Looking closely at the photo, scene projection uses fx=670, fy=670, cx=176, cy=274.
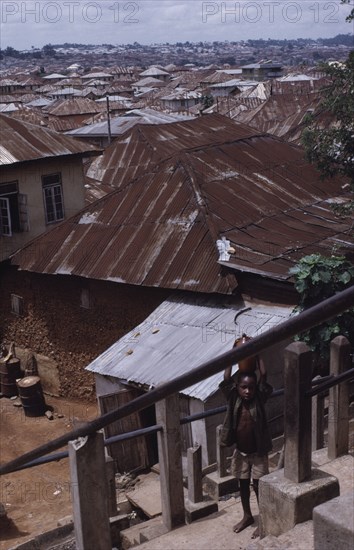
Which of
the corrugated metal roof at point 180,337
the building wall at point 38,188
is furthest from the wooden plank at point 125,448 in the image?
the building wall at point 38,188

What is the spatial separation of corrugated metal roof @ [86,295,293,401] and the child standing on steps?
521 cm

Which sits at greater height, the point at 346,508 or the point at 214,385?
the point at 346,508

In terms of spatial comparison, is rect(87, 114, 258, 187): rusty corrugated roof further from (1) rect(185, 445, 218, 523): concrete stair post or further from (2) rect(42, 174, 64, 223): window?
(1) rect(185, 445, 218, 523): concrete stair post

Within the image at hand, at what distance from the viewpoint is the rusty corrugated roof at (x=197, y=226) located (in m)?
12.6

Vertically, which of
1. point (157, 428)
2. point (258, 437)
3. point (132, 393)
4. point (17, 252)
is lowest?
point (132, 393)

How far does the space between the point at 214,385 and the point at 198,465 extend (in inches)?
190

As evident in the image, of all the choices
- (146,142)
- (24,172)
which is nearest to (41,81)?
(146,142)

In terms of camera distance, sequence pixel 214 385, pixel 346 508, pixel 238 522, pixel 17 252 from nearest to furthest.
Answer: pixel 346 508, pixel 238 522, pixel 214 385, pixel 17 252

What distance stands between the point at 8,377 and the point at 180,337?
582 centimetres

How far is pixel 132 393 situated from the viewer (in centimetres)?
1142

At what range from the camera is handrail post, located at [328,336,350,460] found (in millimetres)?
4676

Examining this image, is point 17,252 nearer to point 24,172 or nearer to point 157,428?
point 24,172

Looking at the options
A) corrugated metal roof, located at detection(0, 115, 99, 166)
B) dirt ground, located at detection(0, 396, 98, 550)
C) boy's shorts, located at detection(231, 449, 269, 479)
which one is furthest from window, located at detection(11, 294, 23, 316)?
boy's shorts, located at detection(231, 449, 269, 479)

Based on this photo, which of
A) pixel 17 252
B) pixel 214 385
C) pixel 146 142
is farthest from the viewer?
pixel 146 142
